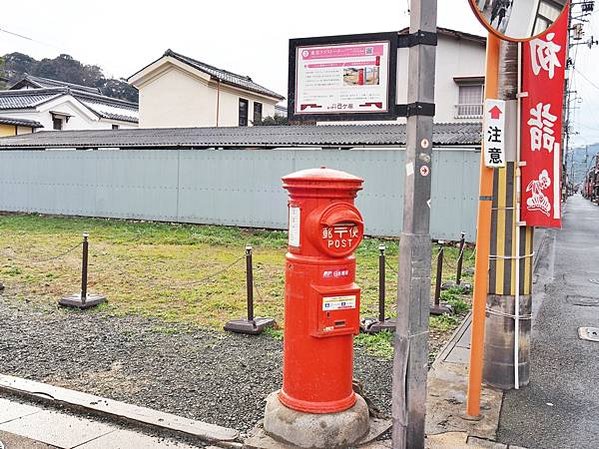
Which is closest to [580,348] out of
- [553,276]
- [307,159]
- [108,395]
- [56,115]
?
[108,395]

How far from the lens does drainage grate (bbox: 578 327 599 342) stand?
6.61 meters

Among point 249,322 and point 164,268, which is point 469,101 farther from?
point 249,322

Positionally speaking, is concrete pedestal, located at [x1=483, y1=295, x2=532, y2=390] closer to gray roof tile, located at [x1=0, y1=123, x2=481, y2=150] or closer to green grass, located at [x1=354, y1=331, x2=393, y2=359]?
green grass, located at [x1=354, y1=331, x2=393, y2=359]

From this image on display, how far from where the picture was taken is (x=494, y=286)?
474 centimetres

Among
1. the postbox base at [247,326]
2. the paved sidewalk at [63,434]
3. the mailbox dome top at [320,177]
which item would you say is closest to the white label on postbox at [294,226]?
the mailbox dome top at [320,177]

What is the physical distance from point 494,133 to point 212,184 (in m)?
14.4

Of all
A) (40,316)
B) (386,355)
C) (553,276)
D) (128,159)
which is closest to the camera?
(386,355)

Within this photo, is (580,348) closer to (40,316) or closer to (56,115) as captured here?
(40,316)

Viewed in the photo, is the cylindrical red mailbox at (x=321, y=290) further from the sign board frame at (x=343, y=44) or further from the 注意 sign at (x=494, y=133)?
the 注意 sign at (x=494, y=133)

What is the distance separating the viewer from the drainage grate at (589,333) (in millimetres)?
6605

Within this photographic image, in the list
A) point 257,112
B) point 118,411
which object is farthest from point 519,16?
point 257,112

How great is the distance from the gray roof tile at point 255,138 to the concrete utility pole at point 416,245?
39.3 ft

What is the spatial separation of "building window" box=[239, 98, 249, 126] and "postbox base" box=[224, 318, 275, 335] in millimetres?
26470

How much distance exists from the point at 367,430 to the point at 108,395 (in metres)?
2.09
